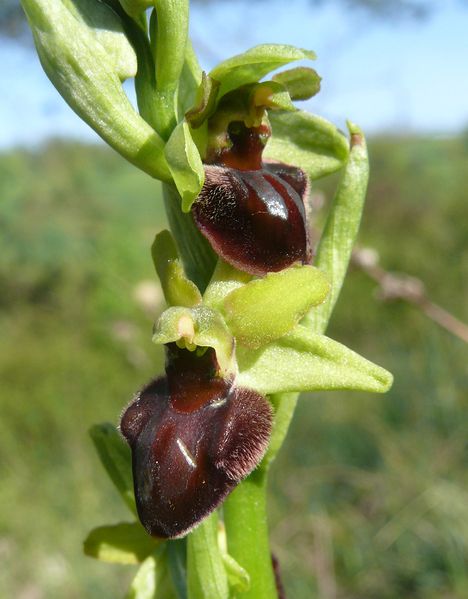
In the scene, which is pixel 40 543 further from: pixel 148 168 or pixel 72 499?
pixel 148 168

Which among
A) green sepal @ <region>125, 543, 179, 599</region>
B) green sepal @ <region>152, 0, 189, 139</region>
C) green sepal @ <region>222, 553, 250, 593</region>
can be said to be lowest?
green sepal @ <region>125, 543, 179, 599</region>

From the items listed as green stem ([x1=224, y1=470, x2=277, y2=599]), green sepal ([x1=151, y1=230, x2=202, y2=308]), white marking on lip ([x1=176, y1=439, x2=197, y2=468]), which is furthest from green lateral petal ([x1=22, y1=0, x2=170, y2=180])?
green stem ([x1=224, y1=470, x2=277, y2=599])

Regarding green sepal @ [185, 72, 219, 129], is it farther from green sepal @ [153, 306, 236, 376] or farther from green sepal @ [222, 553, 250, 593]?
green sepal @ [222, 553, 250, 593]

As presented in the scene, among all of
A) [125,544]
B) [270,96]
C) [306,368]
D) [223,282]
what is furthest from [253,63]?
[125,544]

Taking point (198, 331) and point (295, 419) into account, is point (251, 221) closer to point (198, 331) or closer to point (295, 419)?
point (198, 331)

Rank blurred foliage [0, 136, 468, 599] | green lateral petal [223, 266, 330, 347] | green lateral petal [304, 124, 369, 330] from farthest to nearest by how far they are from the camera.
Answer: blurred foliage [0, 136, 468, 599]
green lateral petal [304, 124, 369, 330]
green lateral petal [223, 266, 330, 347]

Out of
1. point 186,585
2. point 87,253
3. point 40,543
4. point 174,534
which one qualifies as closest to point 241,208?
point 174,534

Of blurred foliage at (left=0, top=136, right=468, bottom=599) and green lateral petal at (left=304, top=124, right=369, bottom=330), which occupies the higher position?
green lateral petal at (left=304, top=124, right=369, bottom=330)
